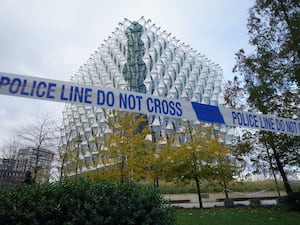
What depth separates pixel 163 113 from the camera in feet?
22.2

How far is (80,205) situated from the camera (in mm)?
3963

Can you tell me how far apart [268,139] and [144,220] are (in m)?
12.2

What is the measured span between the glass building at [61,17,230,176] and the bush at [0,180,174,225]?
133 feet

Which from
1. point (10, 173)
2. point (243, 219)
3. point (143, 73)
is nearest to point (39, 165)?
point (10, 173)

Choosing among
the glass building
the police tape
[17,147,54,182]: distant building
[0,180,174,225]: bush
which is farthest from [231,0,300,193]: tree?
the glass building

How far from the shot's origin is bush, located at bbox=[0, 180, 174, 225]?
12.7 ft

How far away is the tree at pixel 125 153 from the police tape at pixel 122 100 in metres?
10.4

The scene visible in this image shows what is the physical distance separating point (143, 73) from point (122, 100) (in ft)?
145

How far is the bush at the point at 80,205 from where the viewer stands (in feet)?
12.7

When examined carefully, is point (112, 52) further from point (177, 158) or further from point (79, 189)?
point (79, 189)

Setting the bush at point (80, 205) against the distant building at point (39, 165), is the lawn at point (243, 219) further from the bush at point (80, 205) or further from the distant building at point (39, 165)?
the distant building at point (39, 165)

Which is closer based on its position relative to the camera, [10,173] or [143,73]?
[10,173]

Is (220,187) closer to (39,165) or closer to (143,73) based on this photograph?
(39,165)

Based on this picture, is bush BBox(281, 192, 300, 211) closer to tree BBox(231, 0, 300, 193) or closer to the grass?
tree BBox(231, 0, 300, 193)
